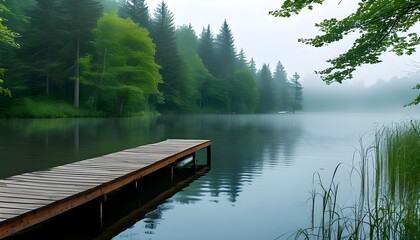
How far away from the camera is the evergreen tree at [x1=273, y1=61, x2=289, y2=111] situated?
98.7 m

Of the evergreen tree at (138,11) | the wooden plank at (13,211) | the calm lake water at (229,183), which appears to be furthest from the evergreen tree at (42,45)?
the wooden plank at (13,211)

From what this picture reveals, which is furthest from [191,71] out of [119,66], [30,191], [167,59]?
[30,191]

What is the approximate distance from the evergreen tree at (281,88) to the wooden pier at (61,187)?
287 feet

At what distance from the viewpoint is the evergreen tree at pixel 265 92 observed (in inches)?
3423

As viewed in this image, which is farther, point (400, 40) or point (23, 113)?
point (23, 113)

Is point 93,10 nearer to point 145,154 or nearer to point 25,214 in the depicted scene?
point 145,154

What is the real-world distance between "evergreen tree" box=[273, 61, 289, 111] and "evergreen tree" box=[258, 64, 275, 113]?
6.38 meters

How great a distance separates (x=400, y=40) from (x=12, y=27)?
42862 millimetres

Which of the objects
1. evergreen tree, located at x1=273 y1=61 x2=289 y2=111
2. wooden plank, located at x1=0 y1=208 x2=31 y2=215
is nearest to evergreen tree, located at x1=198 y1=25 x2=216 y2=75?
evergreen tree, located at x1=273 y1=61 x2=289 y2=111

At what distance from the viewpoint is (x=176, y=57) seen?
59438 mm

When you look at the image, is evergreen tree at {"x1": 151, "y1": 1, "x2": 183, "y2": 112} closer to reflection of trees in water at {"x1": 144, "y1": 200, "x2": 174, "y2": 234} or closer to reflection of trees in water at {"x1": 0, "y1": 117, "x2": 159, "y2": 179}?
reflection of trees in water at {"x1": 0, "y1": 117, "x2": 159, "y2": 179}

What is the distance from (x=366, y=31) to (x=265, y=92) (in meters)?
79.6

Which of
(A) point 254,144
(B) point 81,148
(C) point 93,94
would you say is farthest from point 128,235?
(C) point 93,94

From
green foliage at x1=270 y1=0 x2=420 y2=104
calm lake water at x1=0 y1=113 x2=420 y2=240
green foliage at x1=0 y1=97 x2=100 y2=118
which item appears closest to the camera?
calm lake water at x1=0 y1=113 x2=420 y2=240
